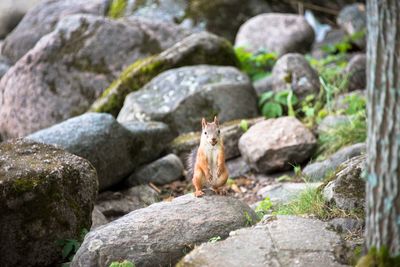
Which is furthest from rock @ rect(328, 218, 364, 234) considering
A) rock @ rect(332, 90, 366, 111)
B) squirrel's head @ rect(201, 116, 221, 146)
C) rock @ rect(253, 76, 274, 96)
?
rock @ rect(253, 76, 274, 96)

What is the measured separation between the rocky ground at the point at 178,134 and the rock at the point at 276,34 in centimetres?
3

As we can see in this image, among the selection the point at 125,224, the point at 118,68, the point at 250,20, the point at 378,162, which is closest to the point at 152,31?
the point at 118,68

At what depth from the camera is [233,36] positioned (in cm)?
1354

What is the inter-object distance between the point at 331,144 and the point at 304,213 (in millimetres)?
2845

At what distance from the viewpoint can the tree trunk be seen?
11.1ft

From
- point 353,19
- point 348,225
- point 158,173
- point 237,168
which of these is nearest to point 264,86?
point 237,168

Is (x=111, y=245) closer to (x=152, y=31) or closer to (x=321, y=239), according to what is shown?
(x=321, y=239)

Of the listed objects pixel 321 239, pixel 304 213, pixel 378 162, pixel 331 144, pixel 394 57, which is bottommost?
pixel 331 144

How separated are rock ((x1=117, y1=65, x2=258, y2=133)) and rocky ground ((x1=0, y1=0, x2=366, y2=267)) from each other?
0.09 feet

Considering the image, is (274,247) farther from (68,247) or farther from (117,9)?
(117,9)

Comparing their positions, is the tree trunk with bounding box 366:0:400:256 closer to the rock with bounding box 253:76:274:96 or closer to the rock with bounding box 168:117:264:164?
the rock with bounding box 168:117:264:164

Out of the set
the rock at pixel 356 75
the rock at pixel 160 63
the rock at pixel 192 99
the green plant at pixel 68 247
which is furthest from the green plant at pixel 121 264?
the rock at pixel 356 75

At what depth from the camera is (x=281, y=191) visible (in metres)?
7.27

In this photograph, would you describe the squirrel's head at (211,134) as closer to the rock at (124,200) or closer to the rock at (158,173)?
the rock at (124,200)
